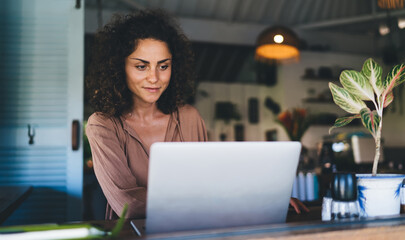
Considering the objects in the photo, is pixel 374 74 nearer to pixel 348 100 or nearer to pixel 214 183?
pixel 348 100

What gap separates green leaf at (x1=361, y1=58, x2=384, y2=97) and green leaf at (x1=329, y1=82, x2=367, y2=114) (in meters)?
0.06

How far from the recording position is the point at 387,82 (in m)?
1.03

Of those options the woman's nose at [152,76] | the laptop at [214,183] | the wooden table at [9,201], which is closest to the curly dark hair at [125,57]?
the woman's nose at [152,76]

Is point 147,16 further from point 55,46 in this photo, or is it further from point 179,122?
point 55,46

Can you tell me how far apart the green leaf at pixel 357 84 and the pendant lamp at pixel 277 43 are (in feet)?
8.77

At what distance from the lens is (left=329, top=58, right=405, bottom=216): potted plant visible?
940 millimetres

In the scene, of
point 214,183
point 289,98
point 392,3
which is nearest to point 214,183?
point 214,183

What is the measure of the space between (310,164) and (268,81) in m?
1.78

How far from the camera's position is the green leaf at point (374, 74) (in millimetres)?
1027

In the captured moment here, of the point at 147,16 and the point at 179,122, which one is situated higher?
the point at 147,16

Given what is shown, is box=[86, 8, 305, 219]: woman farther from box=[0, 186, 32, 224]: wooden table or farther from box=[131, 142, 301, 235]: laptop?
box=[131, 142, 301, 235]: laptop

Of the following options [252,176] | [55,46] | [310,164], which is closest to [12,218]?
[55,46]

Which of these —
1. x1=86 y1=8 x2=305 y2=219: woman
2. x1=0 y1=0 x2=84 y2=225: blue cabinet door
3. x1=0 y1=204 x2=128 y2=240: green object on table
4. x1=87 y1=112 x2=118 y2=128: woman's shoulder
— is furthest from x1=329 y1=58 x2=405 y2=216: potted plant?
x1=0 y1=0 x2=84 y2=225: blue cabinet door

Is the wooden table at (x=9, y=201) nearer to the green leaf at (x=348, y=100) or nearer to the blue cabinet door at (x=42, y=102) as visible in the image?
the blue cabinet door at (x=42, y=102)
